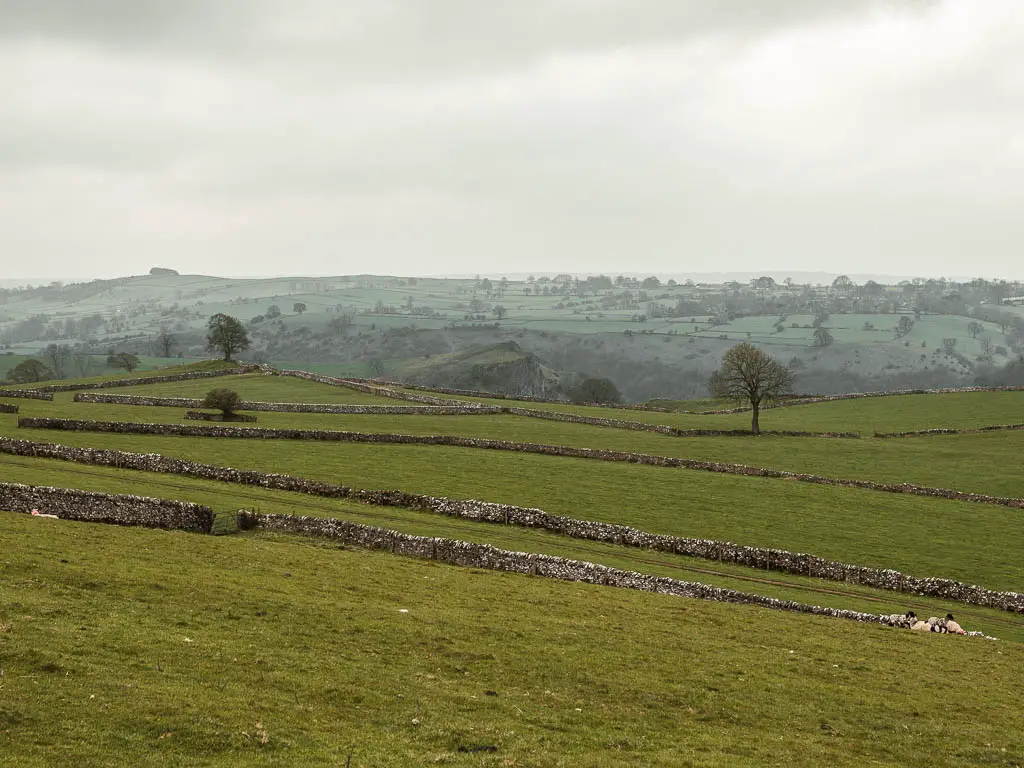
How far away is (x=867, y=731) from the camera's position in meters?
18.1

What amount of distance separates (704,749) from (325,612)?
10.1 metres

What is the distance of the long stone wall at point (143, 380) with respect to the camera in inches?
3363

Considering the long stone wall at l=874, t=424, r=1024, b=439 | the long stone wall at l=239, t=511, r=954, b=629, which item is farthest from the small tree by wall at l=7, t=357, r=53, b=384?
the long stone wall at l=239, t=511, r=954, b=629

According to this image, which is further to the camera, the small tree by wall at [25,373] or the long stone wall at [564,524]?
the small tree by wall at [25,373]

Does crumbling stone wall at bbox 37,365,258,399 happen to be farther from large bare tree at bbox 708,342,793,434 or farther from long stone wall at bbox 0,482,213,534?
large bare tree at bbox 708,342,793,434

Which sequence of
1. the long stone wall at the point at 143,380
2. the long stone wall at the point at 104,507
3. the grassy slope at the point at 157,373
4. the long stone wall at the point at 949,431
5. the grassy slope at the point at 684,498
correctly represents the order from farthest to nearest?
1. the grassy slope at the point at 157,373
2. the long stone wall at the point at 143,380
3. the long stone wall at the point at 949,431
4. the grassy slope at the point at 684,498
5. the long stone wall at the point at 104,507

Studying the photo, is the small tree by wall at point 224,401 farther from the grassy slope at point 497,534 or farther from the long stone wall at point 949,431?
the long stone wall at point 949,431

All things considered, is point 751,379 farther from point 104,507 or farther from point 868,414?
point 104,507

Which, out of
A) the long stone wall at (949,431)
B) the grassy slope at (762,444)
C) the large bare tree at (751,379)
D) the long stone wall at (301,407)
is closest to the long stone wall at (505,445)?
the grassy slope at (762,444)

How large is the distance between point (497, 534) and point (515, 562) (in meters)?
6.00

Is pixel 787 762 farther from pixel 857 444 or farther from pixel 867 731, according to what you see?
pixel 857 444

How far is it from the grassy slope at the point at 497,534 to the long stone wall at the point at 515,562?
7.73 ft

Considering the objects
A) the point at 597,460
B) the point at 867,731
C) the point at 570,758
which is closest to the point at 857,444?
the point at 597,460

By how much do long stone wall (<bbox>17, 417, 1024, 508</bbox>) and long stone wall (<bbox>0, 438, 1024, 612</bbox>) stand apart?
10.8 m
